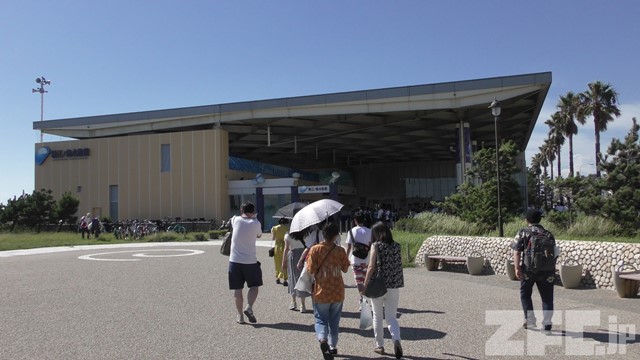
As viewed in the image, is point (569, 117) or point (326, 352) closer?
point (326, 352)

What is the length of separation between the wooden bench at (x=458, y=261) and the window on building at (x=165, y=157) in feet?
100

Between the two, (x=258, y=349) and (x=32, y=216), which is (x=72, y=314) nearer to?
(x=258, y=349)

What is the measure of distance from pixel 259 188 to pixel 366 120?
10.0m

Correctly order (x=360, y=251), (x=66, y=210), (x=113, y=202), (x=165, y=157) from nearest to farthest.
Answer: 1. (x=360, y=251)
2. (x=66, y=210)
3. (x=165, y=157)
4. (x=113, y=202)

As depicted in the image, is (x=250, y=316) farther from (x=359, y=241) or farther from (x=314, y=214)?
(x=359, y=241)

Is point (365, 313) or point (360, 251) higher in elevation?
point (360, 251)

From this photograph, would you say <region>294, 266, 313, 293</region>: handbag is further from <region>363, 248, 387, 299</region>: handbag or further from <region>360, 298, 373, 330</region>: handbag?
<region>360, 298, 373, 330</region>: handbag

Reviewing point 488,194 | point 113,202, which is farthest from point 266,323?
point 113,202

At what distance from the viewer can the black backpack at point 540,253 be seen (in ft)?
22.8

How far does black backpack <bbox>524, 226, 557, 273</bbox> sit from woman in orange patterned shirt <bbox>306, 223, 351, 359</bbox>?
2602 mm

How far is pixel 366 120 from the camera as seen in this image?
43.0 meters

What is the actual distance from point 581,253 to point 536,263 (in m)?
5.20

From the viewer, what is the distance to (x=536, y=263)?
6938mm

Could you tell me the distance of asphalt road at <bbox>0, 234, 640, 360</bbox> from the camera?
20.4 ft
